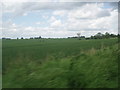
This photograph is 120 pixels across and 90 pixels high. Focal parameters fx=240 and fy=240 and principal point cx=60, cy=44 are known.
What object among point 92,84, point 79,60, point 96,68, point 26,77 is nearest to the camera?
point 92,84

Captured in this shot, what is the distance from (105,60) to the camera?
1048 centimetres

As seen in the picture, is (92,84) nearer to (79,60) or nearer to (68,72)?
(68,72)

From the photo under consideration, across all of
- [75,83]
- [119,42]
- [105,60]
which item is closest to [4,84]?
[75,83]

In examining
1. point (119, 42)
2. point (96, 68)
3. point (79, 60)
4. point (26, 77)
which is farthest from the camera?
point (119, 42)

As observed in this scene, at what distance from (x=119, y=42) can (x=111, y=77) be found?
4921 millimetres

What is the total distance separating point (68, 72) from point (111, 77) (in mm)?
1568

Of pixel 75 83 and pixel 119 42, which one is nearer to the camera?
pixel 75 83

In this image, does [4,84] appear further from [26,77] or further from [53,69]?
[53,69]

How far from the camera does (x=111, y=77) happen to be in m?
8.62

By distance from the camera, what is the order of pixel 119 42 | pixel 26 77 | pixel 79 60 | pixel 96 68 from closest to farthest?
pixel 26 77 → pixel 96 68 → pixel 79 60 → pixel 119 42

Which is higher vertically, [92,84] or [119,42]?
[119,42]

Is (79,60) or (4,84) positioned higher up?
(79,60)

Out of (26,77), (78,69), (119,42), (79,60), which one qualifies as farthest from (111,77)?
(119,42)

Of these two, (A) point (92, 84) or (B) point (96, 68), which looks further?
(B) point (96, 68)
